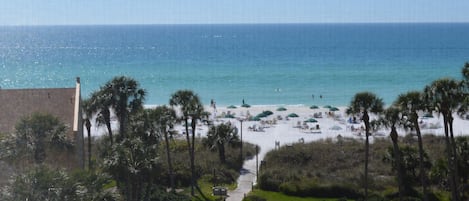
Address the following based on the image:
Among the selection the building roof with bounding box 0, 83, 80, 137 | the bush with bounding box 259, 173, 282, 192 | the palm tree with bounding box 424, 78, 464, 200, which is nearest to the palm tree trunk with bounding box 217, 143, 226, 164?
the bush with bounding box 259, 173, 282, 192

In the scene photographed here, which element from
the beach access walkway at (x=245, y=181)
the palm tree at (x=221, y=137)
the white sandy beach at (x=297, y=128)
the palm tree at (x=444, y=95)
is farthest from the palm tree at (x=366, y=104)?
the palm tree at (x=221, y=137)

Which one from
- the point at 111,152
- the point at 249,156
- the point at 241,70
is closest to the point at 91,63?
the point at 241,70

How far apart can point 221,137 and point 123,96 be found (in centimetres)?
906

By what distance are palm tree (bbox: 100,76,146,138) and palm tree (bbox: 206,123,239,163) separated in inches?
314

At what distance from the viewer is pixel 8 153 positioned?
23031mm

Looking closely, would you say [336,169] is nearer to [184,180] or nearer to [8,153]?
[184,180]

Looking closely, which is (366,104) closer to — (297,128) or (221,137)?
(221,137)

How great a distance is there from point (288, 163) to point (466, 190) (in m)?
11.0

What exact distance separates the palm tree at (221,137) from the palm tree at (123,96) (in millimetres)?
7978

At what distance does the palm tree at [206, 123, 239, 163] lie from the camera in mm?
37719

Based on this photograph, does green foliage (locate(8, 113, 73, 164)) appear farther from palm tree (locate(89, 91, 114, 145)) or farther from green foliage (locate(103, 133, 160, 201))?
palm tree (locate(89, 91, 114, 145))

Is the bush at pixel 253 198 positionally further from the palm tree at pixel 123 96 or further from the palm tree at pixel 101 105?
the palm tree at pixel 101 105

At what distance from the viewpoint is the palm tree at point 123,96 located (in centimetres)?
3053

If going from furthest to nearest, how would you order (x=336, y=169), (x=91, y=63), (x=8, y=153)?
(x=91, y=63) < (x=336, y=169) < (x=8, y=153)
